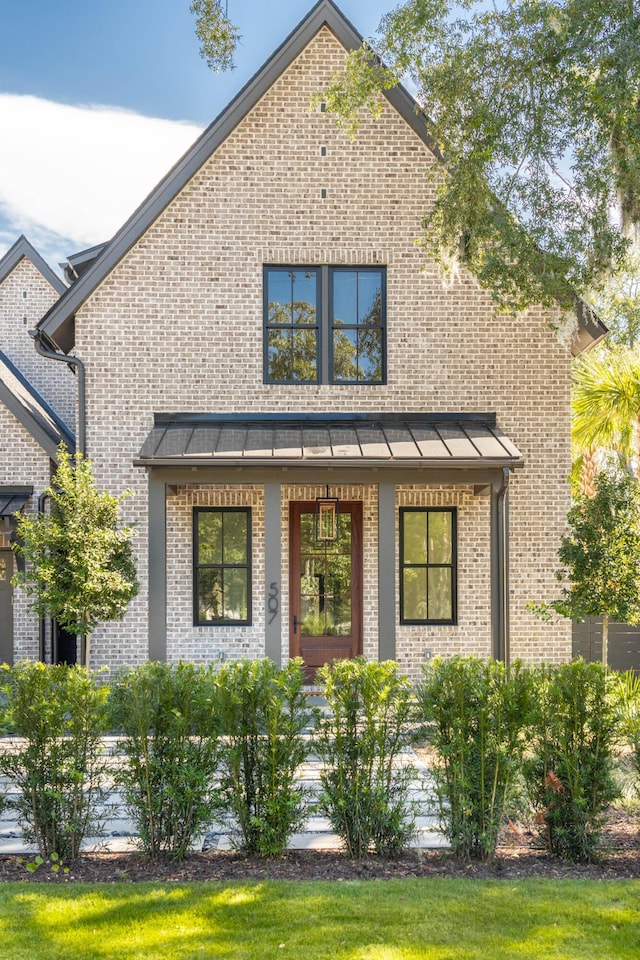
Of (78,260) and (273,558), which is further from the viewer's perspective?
(78,260)

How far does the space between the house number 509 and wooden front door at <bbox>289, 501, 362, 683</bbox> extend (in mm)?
1327

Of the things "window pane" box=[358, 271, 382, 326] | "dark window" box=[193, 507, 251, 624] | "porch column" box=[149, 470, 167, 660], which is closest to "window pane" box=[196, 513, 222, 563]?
"dark window" box=[193, 507, 251, 624]

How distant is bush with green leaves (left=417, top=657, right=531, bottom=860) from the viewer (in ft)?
16.8

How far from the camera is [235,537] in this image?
1136 cm

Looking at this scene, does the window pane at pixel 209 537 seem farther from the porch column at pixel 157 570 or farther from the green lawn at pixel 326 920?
the green lawn at pixel 326 920

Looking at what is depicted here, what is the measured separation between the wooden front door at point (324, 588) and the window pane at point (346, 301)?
2.87 metres

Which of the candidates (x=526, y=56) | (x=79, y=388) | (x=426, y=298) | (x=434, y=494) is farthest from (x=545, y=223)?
(x=79, y=388)

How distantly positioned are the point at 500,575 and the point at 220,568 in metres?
4.15

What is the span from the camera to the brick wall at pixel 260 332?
35.9 ft

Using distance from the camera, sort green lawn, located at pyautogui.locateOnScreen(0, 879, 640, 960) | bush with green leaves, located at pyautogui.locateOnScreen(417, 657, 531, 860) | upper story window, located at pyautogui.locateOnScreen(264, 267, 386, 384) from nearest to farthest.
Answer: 1. green lawn, located at pyautogui.locateOnScreen(0, 879, 640, 960)
2. bush with green leaves, located at pyautogui.locateOnScreen(417, 657, 531, 860)
3. upper story window, located at pyautogui.locateOnScreen(264, 267, 386, 384)

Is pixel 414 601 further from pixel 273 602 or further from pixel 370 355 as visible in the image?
pixel 370 355

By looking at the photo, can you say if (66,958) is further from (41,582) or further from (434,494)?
(434,494)

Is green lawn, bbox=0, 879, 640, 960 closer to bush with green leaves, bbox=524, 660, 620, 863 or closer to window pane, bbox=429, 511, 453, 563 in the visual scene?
bush with green leaves, bbox=524, 660, 620, 863

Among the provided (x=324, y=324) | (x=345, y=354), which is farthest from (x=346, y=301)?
(x=345, y=354)
